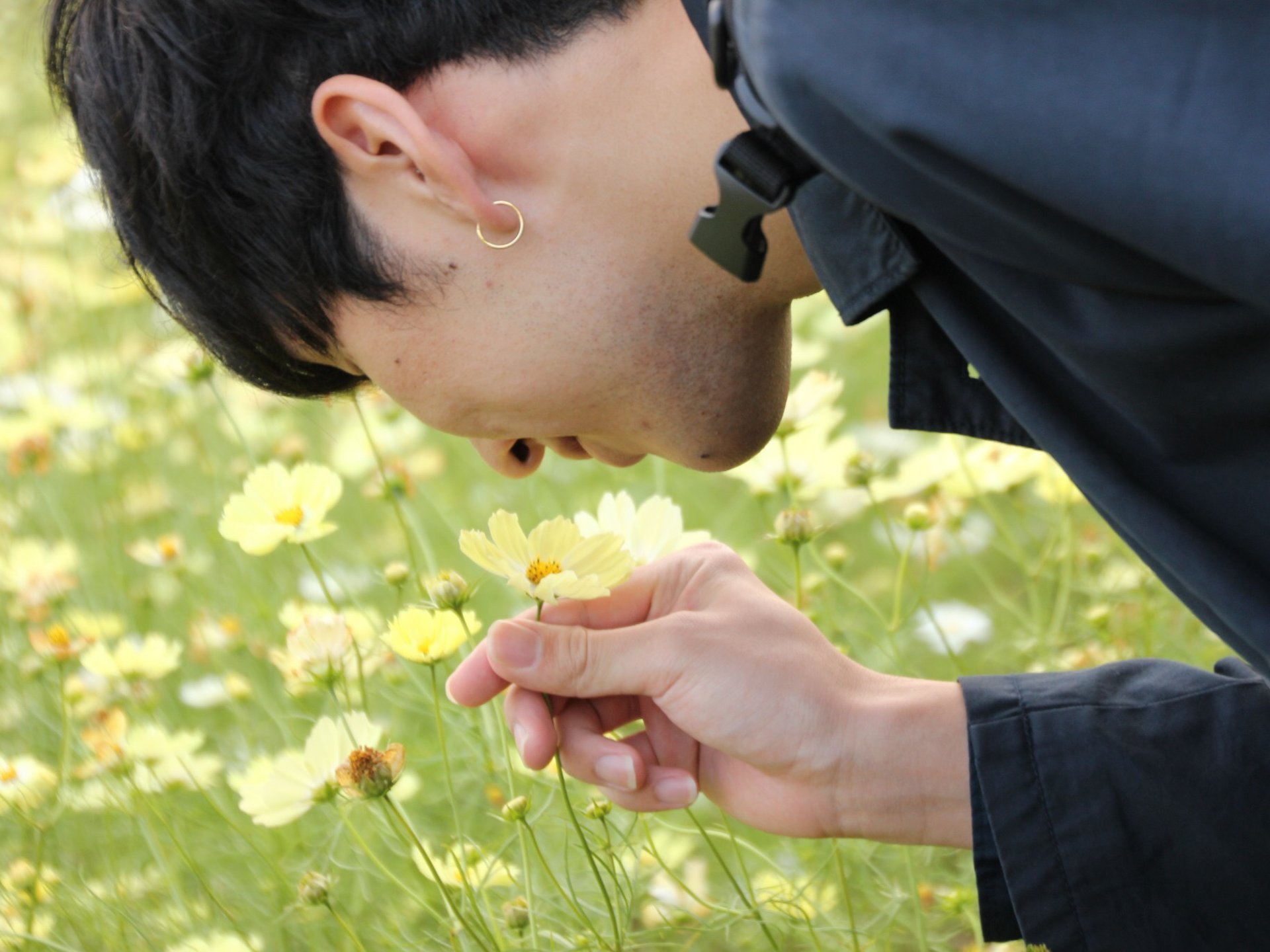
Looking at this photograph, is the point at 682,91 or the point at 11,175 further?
the point at 11,175

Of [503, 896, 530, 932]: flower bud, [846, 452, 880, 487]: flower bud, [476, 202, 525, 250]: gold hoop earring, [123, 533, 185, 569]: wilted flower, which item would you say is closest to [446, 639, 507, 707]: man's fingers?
[503, 896, 530, 932]: flower bud

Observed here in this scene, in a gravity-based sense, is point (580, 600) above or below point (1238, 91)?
below

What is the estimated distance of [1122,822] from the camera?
679 mm

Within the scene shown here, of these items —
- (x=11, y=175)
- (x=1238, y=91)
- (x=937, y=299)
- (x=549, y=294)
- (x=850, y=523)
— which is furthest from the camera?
(x=11, y=175)

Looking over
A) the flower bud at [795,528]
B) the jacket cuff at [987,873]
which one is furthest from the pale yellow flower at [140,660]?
the jacket cuff at [987,873]

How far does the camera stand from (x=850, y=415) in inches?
68.0

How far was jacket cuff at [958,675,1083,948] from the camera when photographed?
67 centimetres

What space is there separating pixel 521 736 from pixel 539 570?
0.09 metres

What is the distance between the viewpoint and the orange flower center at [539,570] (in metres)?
0.65

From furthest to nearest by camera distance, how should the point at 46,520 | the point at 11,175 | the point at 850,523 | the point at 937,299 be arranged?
the point at 11,175 < the point at 850,523 < the point at 46,520 < the point at 937,299

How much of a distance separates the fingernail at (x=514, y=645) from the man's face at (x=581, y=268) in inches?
5.8

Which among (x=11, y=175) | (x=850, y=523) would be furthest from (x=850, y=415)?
(x=11, y=175)

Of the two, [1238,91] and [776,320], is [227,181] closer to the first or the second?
[776,320]

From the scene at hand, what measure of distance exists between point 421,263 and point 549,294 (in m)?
0.07
